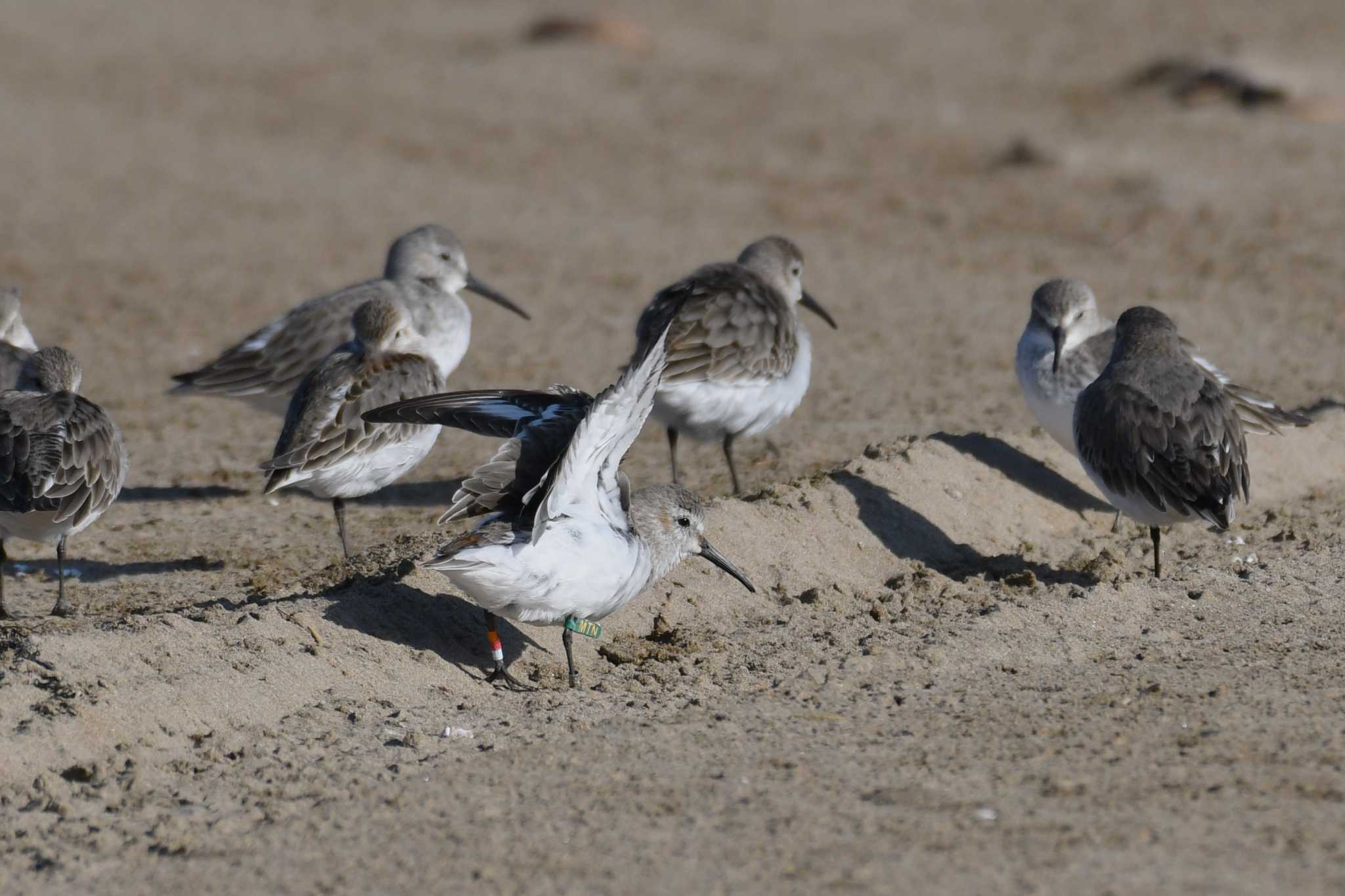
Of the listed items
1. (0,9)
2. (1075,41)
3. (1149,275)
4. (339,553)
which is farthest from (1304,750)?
(0,9)

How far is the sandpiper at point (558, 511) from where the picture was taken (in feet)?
18.6

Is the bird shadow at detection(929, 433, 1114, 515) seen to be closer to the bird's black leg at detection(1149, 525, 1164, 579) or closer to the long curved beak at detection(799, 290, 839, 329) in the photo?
the bird's black leg at detection(1149, 525, 1164, 579)

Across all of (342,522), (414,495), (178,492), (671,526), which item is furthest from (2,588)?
(671,526)

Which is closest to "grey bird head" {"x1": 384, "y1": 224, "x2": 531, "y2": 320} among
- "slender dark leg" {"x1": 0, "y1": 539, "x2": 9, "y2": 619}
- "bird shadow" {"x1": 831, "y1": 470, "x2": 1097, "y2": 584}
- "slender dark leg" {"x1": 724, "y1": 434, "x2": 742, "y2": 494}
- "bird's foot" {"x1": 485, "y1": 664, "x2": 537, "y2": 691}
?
"slender dark leg" {"x1": 724, "y1": 434, "x2": 742, "y2": 494}

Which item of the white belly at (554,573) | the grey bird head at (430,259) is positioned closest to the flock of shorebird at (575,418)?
the white belly at (554,573)

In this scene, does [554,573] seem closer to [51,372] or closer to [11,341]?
[51,372]

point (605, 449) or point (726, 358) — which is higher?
point (726, 358)

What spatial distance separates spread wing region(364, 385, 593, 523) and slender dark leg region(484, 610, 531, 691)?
0.41 m

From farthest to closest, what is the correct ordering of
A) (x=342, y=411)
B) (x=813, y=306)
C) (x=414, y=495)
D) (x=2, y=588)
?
(x=813, y=306) → (x=414, y=495) → (x=342, y=411) → (x=2, y=588)

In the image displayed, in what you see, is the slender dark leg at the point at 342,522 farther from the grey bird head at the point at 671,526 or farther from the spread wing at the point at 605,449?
the spread wing at the point at 605,449

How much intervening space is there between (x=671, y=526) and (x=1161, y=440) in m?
2.13

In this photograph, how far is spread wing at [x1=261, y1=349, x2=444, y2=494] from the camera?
24.6ft

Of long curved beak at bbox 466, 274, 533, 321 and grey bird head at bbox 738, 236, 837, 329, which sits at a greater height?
grey bird head at bbox 738, 236, 837, 329

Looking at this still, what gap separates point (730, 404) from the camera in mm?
8359
